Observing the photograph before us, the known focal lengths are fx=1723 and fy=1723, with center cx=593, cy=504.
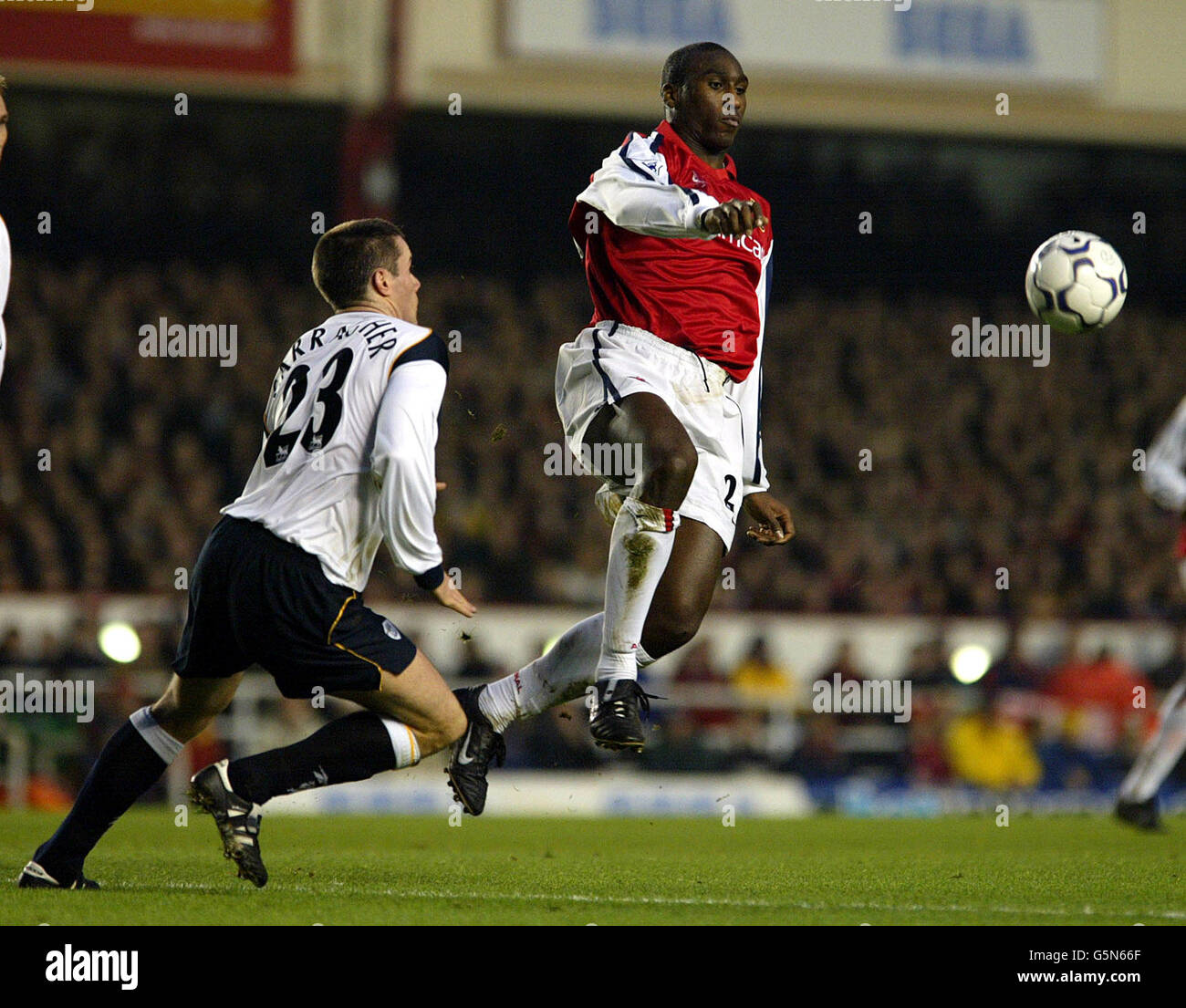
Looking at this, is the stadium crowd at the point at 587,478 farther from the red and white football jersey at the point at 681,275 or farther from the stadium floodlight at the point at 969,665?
the red and white football jersey at the point at 681,275

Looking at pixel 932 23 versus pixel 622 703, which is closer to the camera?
pixel 622 703

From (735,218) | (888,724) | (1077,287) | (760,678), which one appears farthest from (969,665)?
(735,218)

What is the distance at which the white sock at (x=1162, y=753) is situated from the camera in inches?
330

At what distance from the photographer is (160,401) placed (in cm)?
1623

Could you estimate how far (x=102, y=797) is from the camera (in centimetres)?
494

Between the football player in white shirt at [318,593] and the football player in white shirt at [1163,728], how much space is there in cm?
472

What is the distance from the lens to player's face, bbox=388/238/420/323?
16.5 feet

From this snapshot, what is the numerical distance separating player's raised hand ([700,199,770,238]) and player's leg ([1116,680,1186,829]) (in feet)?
14.6

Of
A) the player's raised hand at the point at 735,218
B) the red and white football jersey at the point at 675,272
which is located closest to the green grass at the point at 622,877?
the red and white football jersey at the point at 675,272

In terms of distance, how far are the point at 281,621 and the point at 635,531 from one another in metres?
1.46
